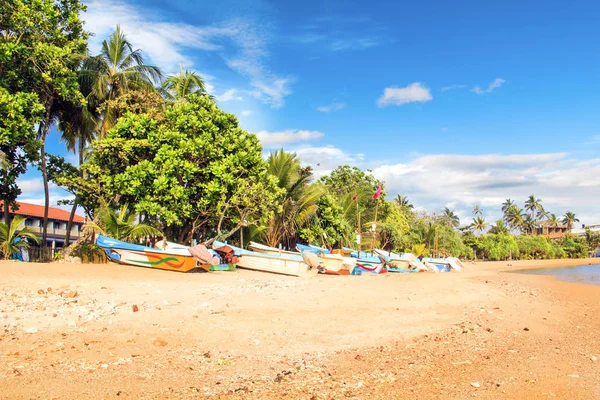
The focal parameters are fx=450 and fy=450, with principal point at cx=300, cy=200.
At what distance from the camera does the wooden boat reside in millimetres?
15672

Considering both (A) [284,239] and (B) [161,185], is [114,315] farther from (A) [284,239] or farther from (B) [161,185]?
(A) [284,239]

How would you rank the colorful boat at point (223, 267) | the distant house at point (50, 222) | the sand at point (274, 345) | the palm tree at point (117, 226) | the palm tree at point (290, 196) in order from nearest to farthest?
the sand at point (274, 345) → the palm tree at point (117, 226) → the colorful boat at point (223, 267) → the palm tree at point (290, 196) → the distant house at point (50, 222)

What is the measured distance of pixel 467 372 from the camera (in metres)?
5.27

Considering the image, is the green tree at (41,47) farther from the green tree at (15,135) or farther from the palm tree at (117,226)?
the palm tree at (117,226)

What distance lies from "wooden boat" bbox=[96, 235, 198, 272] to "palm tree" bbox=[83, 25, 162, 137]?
7.74 metres

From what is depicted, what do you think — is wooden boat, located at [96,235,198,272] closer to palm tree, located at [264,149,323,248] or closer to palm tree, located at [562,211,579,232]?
palm tree, located at [264,149,323,248]

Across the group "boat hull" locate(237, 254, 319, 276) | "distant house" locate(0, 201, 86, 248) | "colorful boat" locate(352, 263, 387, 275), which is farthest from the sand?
"distant house" locate(0, 201, 86, 248)

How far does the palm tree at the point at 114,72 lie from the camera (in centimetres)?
2070

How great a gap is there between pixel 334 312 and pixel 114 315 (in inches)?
164

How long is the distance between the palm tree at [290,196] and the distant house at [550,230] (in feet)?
276

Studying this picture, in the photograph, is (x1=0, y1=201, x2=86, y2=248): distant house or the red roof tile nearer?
the red roof tile

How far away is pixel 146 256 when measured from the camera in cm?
1577

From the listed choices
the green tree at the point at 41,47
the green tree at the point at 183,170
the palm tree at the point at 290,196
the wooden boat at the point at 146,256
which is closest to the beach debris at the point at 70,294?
the wooden boat at the point at 146,256

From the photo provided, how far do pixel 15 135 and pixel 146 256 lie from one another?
5931 mm
